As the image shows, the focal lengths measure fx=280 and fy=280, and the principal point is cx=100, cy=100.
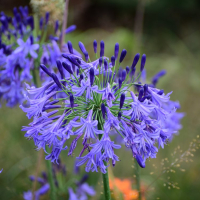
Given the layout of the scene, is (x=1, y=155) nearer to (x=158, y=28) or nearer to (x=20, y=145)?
(x=20, y=145)

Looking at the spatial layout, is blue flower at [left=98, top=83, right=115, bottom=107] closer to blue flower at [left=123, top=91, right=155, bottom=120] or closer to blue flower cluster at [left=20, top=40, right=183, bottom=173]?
blue flower cluster at [left=20, top=40, right=183, bottom=173]

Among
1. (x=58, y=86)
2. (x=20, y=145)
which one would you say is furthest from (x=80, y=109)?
(x=20, y=145)

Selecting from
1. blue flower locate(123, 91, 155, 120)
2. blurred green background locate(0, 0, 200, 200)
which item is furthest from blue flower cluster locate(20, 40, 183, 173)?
blurred green background locate(0, 0, 200, 200)

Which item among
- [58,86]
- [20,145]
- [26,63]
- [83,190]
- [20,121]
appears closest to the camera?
[58,86]

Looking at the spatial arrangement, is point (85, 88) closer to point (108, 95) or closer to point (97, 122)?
point (108, 95)

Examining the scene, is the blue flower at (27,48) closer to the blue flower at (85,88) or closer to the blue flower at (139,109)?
the blue flower at (85,88)

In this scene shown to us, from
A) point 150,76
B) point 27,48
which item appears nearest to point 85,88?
point 27,48

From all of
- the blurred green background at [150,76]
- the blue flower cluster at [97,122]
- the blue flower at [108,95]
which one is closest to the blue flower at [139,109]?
the blue flower cluster at [97,122]
